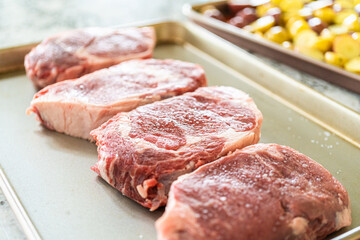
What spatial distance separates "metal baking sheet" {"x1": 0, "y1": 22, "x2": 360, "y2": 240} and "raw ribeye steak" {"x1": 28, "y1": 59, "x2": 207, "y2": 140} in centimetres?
12

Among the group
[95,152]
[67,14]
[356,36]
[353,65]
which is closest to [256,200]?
[95,152]

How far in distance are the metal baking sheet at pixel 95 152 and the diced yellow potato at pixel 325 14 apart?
Answer: 0.84 meters

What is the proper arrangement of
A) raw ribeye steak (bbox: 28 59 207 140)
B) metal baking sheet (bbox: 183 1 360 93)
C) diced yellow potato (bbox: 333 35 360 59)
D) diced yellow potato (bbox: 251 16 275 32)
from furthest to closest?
diced yellow potato (bbox: 251 16 275 32) → diced yellow potato (bbox: 333 35 360 59) → metal baking sheet (bbox: 183 1 360 93) → raw ribeye steak (bbox: 28 59 207 140)

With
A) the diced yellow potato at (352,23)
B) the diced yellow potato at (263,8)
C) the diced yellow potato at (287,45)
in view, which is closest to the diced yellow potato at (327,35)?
the diced yellow potato at (352,23)

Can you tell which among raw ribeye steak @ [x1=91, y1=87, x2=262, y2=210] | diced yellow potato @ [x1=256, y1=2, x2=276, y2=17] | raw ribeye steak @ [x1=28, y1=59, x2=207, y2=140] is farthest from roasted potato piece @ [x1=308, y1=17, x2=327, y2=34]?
raw ribeye steak @ [x1=91, y1=87, x2=262, y2=210]

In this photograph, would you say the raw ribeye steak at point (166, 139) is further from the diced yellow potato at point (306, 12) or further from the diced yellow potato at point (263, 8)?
the diced yellow potato at point (263, 8)

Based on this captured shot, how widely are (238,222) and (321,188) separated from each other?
0.46 m

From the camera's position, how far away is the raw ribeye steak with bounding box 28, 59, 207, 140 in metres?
2.44

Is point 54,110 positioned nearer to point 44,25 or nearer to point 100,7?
point 44,25

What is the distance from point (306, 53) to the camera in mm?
3182

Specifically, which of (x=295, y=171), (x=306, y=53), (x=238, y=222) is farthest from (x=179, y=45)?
(x=238, y=222)

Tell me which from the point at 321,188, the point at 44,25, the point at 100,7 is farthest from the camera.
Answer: the point at 100,7

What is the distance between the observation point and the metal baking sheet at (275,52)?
2.88 m

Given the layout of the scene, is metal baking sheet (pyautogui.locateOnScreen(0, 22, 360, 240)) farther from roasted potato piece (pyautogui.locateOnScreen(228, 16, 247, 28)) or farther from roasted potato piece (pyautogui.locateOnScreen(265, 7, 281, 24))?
roasted potato piece (pyautogui.locateOnScreen(265, 7, 281, 24))
